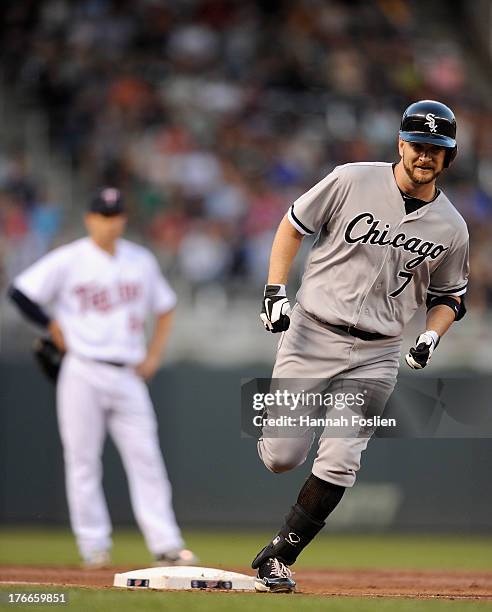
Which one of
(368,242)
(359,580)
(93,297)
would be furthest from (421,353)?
(93,297)

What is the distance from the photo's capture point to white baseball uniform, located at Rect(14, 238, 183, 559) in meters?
7.98

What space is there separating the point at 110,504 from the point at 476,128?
253 inches

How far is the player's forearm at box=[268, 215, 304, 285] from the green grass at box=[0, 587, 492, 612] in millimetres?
1349

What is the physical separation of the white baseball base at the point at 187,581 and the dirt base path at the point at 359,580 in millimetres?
156

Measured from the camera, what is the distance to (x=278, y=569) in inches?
223

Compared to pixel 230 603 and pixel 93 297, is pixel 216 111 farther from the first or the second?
pixel 230 603

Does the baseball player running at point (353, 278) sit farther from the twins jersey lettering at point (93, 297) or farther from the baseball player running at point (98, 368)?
the twins jersey lettering at point (93, 297)

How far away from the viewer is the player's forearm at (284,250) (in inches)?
223

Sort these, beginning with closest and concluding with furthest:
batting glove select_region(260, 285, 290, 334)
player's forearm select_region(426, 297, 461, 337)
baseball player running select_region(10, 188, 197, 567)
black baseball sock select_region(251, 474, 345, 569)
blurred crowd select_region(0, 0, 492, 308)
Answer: batting glove select_region(260, 285, 290, 334) < black baseball sock select_region(251, 474, 345, 569) < player's forearm select_region(426, 297, 461, 337) < baseball player running select_region(10, 188, 197, 567) < blurred crowd select_region(0, 0, 492, 308)

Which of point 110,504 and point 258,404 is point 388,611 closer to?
point 258,404

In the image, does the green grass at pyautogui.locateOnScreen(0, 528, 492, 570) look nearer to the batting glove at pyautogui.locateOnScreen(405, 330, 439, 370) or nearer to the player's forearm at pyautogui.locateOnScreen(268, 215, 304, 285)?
the batting glove at pyautogui.locateOnScreen(405, 330, 439, 370)

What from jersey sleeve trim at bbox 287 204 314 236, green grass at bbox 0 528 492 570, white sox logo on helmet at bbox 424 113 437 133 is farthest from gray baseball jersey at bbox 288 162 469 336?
green grass at bbox 0 528 492 570

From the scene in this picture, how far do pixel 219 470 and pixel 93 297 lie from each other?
3.78 meters

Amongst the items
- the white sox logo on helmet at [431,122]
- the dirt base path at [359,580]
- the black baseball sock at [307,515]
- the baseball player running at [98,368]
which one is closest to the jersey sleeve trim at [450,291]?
the white sox logo on helmet at [431,122]
